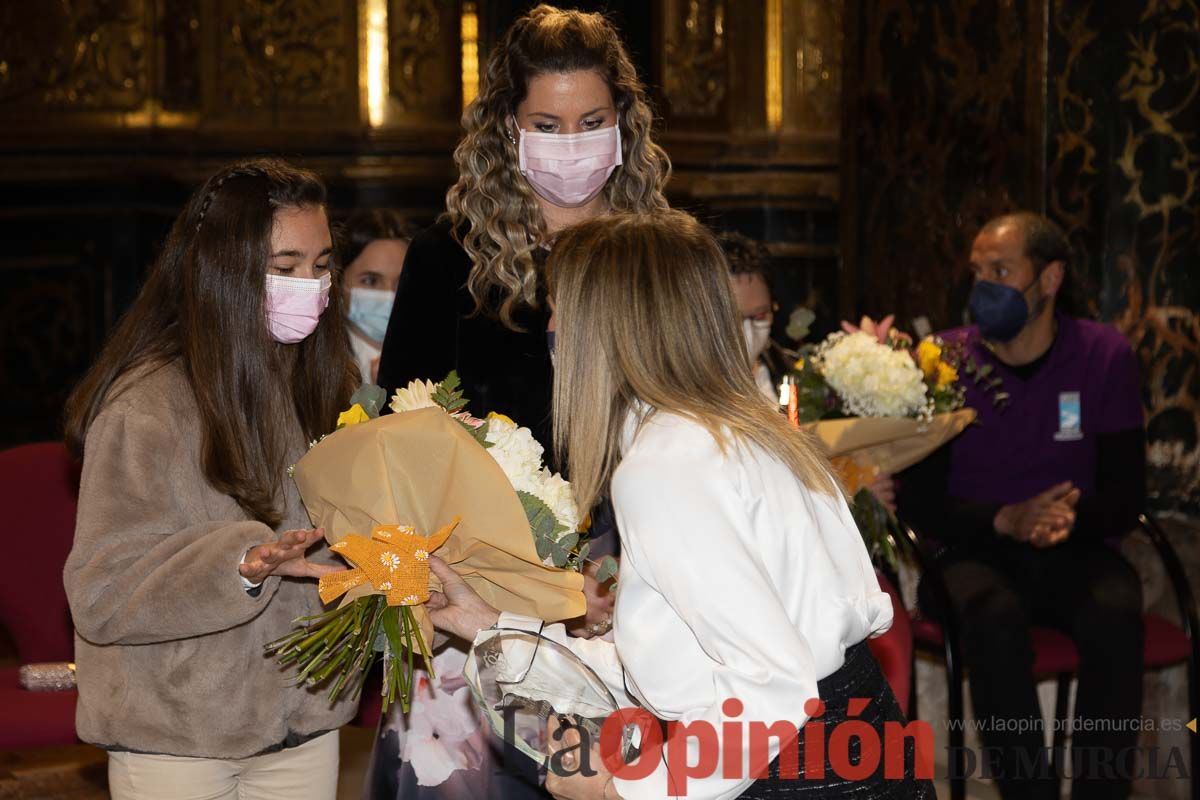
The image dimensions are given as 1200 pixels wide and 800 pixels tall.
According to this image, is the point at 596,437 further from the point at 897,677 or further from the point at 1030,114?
the point at 1030,114

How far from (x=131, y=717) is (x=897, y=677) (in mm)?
1698

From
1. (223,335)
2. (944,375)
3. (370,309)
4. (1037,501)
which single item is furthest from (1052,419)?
(223,335)

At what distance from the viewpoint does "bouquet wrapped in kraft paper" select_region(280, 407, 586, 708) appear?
2.11 m

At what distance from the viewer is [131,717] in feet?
7.13

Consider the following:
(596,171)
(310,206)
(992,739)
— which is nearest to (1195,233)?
(992,739)

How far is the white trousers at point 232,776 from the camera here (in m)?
2.20

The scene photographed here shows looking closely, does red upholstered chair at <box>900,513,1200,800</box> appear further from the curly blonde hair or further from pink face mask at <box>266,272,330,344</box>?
pink face mask at <box>266,272,330,344</box>

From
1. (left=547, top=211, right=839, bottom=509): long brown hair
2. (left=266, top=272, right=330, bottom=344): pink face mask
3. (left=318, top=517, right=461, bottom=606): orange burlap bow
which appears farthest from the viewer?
(left=266, top=272, right=330, bottom=344): pink face mask

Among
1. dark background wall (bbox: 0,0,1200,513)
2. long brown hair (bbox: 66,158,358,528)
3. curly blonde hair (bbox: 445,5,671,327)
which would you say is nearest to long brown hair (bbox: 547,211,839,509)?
long brown hair (bbox: 66,158,358,528)

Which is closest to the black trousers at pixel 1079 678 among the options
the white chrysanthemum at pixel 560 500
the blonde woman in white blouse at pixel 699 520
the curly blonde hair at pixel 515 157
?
the curly blonde hair at pixel 515 157

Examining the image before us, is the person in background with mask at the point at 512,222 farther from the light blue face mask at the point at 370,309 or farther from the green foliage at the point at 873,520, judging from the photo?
the light blue face mask at the point at 370,309

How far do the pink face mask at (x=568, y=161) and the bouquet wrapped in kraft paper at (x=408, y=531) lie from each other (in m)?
0.66

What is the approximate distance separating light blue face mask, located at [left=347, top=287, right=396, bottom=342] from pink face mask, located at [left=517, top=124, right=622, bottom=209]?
58.9 inches

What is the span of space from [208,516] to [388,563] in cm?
33
